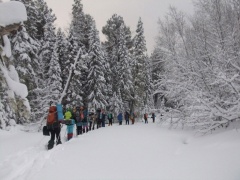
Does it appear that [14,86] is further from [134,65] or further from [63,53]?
[134,65]

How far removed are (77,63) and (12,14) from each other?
23.4m

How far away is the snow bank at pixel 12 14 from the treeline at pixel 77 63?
14.6 metres

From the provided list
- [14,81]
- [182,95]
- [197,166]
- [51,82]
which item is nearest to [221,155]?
[197,166]

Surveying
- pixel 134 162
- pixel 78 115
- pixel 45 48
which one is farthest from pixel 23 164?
pixel 45 48

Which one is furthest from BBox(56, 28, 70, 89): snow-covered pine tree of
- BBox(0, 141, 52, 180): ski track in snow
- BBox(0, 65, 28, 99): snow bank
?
BBox(0, 65, 28, 99): snow bank

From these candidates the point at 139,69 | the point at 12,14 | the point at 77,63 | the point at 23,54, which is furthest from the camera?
the point at 139,69

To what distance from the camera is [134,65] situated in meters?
41.6

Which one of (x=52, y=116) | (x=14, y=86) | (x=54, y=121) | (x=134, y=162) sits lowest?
(x=134, y=162)

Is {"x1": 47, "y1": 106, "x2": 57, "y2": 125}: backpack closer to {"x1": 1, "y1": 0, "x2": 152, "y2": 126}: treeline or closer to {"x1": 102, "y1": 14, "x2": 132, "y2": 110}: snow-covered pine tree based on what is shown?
{"x1": 1, "y1": 0, "x2": 152, "y2": 126}: treeline

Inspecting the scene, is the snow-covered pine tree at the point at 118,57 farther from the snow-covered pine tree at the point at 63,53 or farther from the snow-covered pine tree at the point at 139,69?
the snow-covered pine tree at the point at 63,53

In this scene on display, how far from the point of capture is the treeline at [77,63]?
24797 mm

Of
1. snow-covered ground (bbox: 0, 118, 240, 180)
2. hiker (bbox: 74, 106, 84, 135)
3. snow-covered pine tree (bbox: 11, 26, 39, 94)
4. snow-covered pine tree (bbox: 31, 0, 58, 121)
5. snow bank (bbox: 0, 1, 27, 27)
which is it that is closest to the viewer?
snow-covered ground (bbox: 0, 118, 240, 180)

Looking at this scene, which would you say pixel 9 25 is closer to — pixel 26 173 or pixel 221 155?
pixel 26 173

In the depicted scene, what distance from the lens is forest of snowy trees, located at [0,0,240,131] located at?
1163 centimetres
